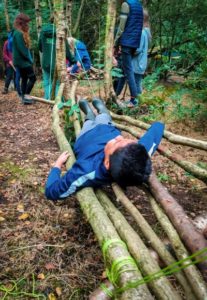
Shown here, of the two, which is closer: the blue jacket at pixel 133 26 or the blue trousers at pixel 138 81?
the blue jacket at pixel 133 26

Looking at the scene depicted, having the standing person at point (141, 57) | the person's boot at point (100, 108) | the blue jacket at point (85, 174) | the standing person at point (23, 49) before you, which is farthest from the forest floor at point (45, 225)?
the standing person at point (23, 49)

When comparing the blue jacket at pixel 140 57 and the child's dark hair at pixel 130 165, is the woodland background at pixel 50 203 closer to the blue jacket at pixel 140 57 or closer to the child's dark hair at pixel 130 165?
the blue jacket at pixel 140 57

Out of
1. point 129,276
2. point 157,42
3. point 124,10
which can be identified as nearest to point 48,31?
point 124,10

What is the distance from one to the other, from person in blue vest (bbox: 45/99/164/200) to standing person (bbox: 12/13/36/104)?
4.61 metres

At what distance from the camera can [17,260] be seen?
2.70 meters

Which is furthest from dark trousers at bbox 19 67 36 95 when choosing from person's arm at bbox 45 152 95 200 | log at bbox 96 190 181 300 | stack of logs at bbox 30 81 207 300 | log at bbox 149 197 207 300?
log at bbox 149 197 207 300

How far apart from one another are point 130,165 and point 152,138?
1.00 m

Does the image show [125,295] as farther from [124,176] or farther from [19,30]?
[19,30]

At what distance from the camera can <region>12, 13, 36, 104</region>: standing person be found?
7238mm

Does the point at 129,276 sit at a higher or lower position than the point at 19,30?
lower

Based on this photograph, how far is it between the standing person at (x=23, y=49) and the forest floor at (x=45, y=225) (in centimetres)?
280

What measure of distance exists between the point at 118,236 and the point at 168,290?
2.00ft

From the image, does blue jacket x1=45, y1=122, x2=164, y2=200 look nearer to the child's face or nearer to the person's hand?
the child's face

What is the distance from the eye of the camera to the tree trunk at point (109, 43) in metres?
5.38
